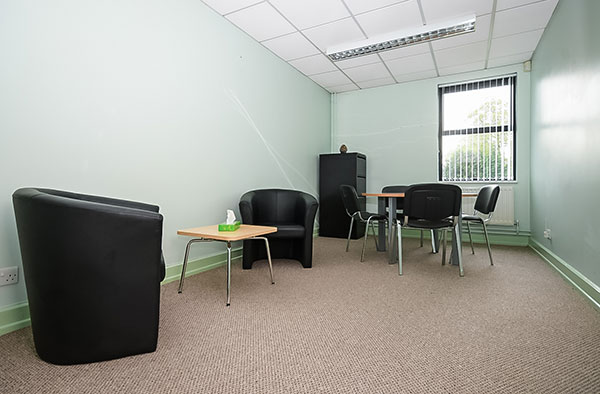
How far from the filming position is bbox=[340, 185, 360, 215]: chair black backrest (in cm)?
359

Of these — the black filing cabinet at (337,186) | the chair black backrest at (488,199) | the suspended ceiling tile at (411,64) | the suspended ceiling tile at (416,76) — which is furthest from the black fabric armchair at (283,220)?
the suspended ceiling tile at (416,76)

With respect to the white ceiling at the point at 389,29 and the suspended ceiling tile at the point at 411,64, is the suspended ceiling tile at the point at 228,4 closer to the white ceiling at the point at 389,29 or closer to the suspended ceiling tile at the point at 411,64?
the white ceiling at the point at 389,29

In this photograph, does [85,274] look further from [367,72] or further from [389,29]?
[367,72]

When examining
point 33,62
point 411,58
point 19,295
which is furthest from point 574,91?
point 19,295

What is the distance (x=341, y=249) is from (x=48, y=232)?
3277mm

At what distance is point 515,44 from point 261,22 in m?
3.24

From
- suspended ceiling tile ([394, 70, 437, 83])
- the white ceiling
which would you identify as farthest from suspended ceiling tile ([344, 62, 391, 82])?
suspended ceiling tile ([394, 70, 437, 83])

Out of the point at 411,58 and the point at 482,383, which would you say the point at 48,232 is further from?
the point at 411,58

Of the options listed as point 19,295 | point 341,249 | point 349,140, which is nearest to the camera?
point 19,295

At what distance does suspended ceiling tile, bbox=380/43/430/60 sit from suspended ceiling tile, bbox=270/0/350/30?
1.15 m

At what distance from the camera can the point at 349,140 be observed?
5684 mm

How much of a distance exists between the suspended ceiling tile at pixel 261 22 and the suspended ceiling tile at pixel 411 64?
1.77 meters

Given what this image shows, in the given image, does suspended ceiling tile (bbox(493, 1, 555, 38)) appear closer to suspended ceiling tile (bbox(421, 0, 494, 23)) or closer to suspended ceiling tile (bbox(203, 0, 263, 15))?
suspended ceiling tile (bbox(421, 0, 494, 23))

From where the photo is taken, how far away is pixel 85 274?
4.32 ft
